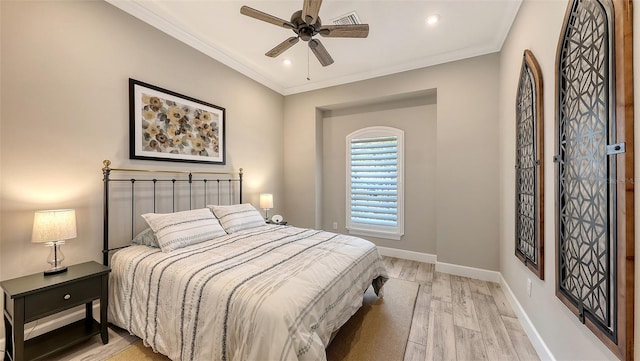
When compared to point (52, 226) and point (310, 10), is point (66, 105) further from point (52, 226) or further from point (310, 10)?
point (310, 10)

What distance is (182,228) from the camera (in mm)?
2338

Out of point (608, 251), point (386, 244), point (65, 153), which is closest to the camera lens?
point (608, 251)

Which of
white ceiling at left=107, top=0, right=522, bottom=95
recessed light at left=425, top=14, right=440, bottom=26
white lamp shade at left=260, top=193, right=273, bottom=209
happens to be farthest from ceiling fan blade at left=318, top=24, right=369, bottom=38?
white lamp shade at left=260, top=193, right=273, bottom=209

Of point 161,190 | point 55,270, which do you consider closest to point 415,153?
point 161,190

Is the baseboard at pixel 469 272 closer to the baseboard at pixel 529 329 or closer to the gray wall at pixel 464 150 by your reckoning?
the gray wall at pixel 464 150

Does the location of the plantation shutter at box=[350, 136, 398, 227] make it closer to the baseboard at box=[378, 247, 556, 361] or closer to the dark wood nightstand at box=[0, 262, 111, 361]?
the baseboard at box=[378, 247, 556, 361]

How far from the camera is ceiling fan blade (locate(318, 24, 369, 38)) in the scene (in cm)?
209

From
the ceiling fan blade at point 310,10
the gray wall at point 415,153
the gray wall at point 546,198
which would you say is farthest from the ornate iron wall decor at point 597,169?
the gray wall at point 415,153

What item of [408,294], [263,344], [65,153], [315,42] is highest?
[315,42]

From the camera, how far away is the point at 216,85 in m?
3.40

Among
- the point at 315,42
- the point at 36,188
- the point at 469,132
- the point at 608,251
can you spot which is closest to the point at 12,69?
the point at 36,188

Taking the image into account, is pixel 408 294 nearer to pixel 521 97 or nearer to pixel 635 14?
pixel 521 97

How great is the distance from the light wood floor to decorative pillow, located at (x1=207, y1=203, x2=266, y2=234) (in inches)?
49.2

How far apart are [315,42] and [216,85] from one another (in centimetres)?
178
